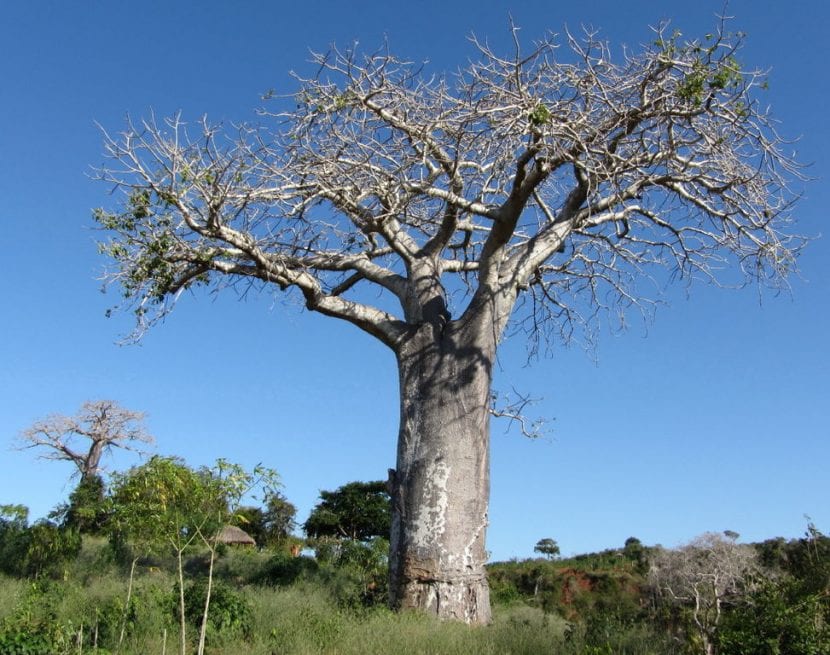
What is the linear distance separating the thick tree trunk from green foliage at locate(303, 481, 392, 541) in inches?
707

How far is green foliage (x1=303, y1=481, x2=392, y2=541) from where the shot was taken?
25859mm

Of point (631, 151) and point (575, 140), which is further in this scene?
point (631, 151)

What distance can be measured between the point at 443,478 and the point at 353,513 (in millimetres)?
19736

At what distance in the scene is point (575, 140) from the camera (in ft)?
24.5

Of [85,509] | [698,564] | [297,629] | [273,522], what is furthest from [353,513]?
[297,629]

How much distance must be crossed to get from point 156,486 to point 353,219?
3.50 metres

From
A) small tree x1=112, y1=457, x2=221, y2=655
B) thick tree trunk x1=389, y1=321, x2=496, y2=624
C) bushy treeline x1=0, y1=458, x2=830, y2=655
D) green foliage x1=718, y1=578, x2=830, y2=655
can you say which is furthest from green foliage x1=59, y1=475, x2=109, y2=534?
green foliage x1=718, y1=578, x2=830, y2=655

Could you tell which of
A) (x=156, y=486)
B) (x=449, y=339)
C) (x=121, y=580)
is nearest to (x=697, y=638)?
(x=449, y=339)

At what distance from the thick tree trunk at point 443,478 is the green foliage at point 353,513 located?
707 inches

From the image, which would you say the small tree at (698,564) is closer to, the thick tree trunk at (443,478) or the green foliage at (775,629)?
the thick tree trunk at (443,478)

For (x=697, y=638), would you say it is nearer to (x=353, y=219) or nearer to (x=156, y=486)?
(x=156, y=486)

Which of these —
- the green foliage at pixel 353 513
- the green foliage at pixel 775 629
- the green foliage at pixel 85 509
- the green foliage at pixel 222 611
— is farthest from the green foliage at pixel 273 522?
the green foliage at pixel 775 629

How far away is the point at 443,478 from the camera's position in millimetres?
7512

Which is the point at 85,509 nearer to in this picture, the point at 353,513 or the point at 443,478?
the point at 353,513
